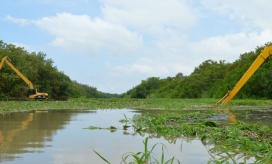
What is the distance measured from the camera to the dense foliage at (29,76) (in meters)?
38.3

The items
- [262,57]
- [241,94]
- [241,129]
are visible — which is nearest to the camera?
[241,129]

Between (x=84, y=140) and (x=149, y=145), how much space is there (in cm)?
139

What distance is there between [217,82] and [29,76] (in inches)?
1035

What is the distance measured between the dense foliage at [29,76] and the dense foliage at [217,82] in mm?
19072

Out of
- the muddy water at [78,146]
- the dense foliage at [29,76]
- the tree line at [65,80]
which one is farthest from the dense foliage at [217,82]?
the muddy water at [78,146]

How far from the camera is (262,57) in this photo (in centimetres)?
2148

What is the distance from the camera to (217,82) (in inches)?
2188

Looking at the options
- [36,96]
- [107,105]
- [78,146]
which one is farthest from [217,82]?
[78,146]

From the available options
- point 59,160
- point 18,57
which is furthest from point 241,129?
point 18,57

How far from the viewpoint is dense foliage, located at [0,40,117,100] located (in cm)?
3831

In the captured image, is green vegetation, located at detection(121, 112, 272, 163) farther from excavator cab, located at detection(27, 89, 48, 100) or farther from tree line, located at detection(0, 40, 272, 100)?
tree line, located at detection(0, 40, 272, 100)

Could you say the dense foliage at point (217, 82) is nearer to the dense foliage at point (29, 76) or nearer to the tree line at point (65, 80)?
the tree line at point (65, 80)

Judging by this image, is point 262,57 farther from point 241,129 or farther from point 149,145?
point 149,145

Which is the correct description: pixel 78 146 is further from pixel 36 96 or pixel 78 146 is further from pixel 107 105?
pixel 36 96
